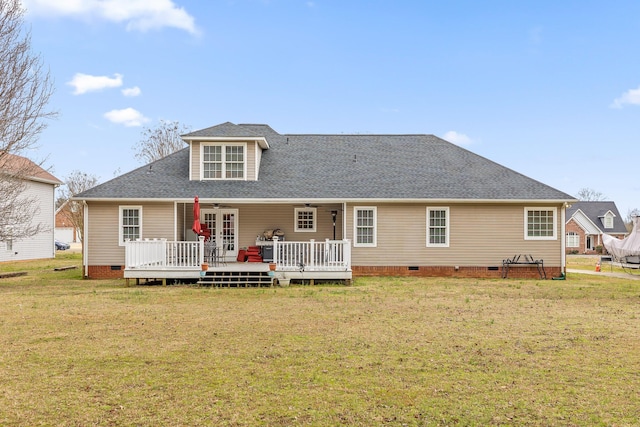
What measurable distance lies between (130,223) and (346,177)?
27.4 feet

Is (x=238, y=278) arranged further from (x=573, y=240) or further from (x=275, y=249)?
(x=573, y=240)

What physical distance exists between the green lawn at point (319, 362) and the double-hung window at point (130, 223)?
6.10m

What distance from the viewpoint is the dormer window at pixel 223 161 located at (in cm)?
1953

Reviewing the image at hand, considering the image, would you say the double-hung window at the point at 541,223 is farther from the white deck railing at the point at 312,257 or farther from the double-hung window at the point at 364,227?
the white deck railing at the point at 312,257

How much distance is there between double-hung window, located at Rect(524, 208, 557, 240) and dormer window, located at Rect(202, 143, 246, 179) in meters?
10.9

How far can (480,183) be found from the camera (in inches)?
769

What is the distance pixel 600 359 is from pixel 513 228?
1265 cm

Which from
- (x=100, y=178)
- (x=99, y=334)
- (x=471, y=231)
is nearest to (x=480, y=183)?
(x=471, y=231)

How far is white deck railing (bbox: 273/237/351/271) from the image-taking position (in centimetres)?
1608

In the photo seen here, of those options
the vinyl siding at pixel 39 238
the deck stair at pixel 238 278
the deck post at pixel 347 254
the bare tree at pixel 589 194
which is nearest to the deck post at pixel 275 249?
the deck stair at pixel 238 278

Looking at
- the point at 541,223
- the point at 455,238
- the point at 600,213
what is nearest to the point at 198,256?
the point at 455,238

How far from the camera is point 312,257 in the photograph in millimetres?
16094

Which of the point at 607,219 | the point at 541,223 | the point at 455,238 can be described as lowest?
the point at 455,238

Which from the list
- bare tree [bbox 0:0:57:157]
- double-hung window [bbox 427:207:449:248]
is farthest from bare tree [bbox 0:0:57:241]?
double-hung window [bbox 427:207:449:248]
